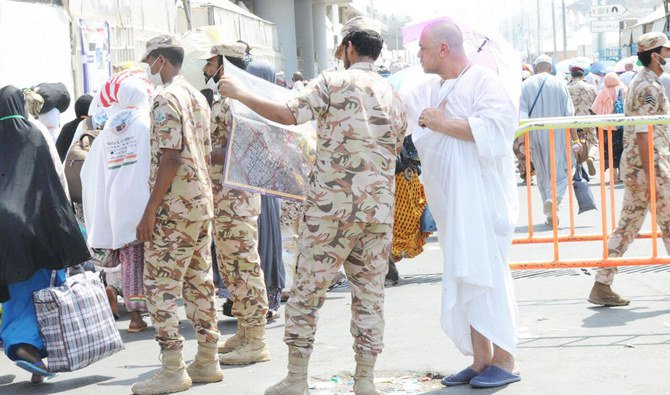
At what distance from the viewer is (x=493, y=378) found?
579 cm

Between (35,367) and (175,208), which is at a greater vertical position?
(175,208)

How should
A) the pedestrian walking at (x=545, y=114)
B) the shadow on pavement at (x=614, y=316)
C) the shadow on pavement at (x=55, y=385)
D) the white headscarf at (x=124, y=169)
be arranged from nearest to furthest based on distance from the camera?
the shadow on pavement at (x=55, y=385) < the white headscarf at (x=124, y=169) < the shadow on pavement at (x=614, y=316) < the pedestrian walking at (x=545, y=114)

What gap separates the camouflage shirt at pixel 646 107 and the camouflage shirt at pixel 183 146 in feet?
10.8

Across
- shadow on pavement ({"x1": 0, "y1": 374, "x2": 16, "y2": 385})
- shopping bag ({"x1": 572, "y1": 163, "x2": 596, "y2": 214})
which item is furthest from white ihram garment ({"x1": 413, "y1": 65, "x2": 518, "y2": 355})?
shopping bag ({"x1": 572, "y1": 163, "x2": 596, "y2": 214})

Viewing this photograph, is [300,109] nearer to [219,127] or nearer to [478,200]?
[478,200]

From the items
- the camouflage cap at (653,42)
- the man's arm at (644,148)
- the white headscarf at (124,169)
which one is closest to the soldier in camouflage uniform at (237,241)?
the white headscarf at (124,169)

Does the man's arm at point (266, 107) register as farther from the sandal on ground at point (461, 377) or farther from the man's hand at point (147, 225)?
the sandal on ground at point (461, 377)

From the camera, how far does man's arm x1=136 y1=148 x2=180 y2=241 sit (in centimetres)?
580

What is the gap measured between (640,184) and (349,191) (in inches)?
127

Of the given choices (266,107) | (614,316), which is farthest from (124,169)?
(614,316)

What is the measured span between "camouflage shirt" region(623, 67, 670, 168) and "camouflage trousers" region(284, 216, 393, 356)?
9.69 ft

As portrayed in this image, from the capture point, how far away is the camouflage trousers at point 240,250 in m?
6.71

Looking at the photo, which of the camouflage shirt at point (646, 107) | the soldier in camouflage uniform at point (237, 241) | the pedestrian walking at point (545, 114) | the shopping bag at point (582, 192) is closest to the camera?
the soldier in camouflage uniform at point (237, 241)

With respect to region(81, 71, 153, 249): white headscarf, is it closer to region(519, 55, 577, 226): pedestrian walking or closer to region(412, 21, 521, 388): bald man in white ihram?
region(412, 21, 521, 388): bald man in white ihram
